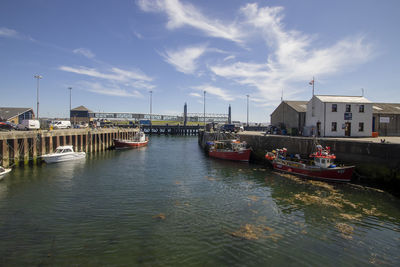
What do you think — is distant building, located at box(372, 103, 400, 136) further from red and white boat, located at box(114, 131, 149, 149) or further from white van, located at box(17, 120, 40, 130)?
white van, located at box(17, 120, 40, 130)

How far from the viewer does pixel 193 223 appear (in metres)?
13.0

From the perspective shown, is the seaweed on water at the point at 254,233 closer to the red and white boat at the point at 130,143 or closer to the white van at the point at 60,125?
the red and white boat at the point at 130,143

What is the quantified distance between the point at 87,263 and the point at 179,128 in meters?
105

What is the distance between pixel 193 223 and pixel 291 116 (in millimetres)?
34092

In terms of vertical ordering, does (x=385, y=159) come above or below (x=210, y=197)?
above

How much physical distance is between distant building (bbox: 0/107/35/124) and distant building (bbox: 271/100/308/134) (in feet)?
194

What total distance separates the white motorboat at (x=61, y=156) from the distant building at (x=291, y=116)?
3460 centimetres

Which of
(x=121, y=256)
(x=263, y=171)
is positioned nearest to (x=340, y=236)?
(x=121, y=256)

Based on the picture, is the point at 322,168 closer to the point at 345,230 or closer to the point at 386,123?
the point at 345,230

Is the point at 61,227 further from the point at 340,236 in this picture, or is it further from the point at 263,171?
the point at 263,171

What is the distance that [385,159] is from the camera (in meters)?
21.2

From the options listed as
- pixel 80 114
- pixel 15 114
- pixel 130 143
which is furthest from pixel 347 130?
pixel 80 114

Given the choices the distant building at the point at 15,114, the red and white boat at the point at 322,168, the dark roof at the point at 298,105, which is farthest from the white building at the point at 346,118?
the distant building at the point at 15,114

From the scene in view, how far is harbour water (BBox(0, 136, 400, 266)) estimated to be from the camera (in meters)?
9.79
